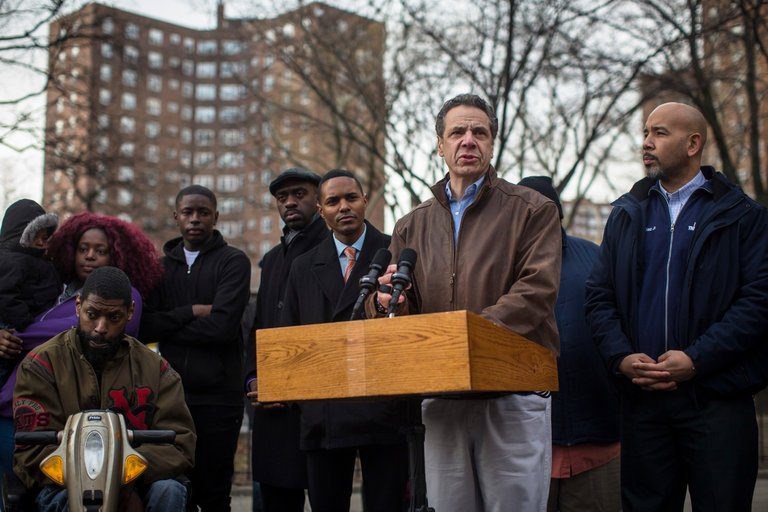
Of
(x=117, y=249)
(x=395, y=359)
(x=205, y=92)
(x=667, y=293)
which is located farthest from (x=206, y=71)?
(x=395, y=359)

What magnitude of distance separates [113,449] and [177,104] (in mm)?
103177

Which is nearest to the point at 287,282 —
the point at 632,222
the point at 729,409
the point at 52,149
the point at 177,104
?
the point at 632,222

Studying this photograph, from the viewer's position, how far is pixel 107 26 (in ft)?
58.3

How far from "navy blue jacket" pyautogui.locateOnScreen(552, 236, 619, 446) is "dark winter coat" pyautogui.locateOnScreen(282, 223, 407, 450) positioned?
3.93ft

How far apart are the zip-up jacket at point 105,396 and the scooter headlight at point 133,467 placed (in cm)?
Answer: 38

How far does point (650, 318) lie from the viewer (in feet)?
16.9

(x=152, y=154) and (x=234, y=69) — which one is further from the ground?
(x=152, y=154)

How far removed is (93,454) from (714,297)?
3163 millimetres

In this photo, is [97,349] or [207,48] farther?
[207,48]

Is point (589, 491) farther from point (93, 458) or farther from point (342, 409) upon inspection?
point (93, 458)

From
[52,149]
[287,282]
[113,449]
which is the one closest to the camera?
[113,449]

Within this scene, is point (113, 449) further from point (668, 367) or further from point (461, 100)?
point (668, 367)

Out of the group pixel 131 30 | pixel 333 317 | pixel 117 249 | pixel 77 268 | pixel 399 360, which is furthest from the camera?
pixel 131 30

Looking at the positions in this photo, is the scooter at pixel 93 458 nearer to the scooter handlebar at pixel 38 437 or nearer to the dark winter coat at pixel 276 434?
the scooter handlebar at pixel 38 437
